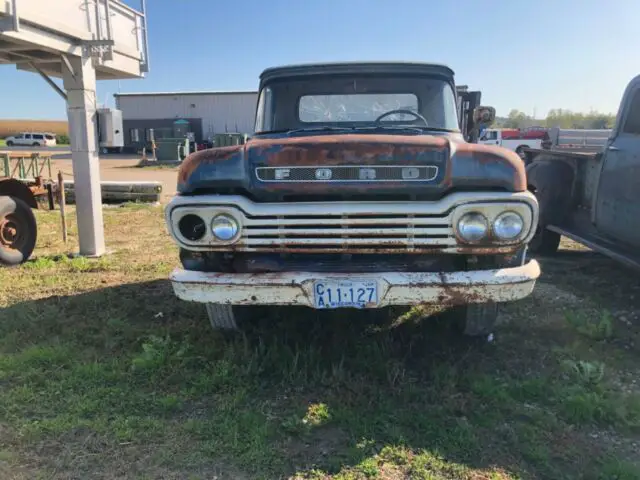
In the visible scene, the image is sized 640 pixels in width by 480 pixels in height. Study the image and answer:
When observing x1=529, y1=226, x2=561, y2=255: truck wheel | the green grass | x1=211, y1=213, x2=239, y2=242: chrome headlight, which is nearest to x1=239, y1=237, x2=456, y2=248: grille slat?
x1=211, y1=213, x2=239, y2=242: chrome headlight

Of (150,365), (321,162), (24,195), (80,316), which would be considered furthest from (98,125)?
(321,162)

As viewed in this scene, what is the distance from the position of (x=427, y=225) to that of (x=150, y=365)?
222 cm

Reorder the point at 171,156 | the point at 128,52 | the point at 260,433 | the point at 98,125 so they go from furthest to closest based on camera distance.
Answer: the point at 171,156, the point at 128,52, the point at 98,125, the point at 260,433

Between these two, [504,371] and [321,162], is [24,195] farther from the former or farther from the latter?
[504,371]

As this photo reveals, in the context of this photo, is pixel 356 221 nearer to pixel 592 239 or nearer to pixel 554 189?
pixel 592 239

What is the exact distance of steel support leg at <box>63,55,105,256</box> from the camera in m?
7.21

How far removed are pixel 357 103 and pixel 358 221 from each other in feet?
5.79

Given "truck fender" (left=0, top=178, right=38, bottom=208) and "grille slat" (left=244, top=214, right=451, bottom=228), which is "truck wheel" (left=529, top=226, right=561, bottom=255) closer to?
"grille slat" (left=244, top=214, right=451, bottom=228)

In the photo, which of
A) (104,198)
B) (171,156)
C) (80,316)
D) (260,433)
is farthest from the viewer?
(171,156)

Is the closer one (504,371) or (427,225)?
(427,225)

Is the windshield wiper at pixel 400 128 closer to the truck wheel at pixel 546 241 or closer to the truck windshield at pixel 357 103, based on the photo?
the truck windshield at pixel 357 103

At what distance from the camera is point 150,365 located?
13.0ft

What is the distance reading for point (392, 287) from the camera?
3.31 m

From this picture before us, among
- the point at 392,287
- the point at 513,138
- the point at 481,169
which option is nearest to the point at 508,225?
the point at 481,169
